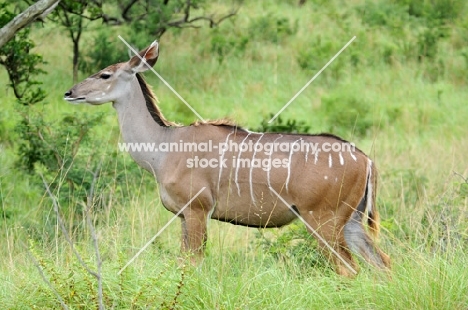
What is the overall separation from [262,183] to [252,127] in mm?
4222

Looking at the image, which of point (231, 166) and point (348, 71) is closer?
point (231, 166)

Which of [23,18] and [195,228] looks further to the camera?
[195,228]

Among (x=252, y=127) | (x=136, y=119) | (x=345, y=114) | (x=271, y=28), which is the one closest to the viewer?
(x=136, y=119)

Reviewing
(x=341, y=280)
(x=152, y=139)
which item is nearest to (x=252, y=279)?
(x=341, y=280)

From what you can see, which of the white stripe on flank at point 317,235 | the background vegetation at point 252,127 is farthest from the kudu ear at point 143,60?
the white stripe on flank at point 317,235

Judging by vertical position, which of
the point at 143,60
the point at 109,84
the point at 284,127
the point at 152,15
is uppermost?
the point at 143,60

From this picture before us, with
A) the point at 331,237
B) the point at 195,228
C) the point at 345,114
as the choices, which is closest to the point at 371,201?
the point at 331,237

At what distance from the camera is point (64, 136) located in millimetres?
8570

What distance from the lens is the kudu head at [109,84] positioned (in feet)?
22.1

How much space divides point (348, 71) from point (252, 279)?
322 inches

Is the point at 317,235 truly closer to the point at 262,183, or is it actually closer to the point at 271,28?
the point at 262,183

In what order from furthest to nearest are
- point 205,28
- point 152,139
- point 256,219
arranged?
point 205,28, point 152,139, point 256,219

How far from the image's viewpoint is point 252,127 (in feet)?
34.7

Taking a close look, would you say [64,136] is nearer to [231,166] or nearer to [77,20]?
[231,166]
